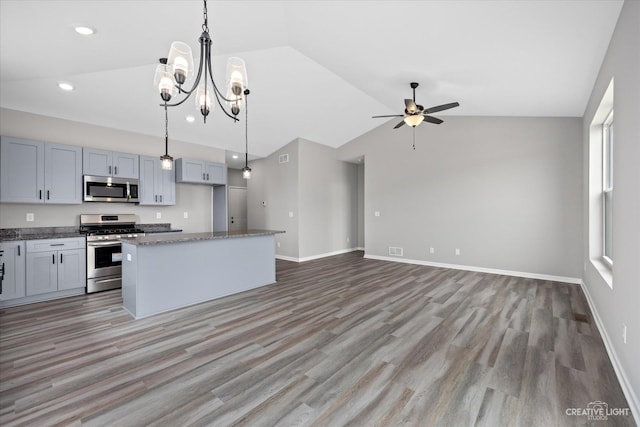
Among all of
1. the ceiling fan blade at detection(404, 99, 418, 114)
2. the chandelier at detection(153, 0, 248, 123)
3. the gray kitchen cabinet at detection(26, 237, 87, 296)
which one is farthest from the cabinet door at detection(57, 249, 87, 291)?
the ceiling fan blade at detection(404, 99, 418, 114)

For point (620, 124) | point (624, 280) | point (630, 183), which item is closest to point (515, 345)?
point (624, 280)

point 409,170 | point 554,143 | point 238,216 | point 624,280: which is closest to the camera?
point 624,280

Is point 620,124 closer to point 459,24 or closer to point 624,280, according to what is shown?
point 624,280

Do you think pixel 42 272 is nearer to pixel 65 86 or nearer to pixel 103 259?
pixel 103 259

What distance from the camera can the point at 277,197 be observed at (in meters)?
7.51

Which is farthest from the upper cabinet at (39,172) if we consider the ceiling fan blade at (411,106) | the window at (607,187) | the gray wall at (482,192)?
the window at (607,187)

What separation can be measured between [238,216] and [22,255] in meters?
5.18

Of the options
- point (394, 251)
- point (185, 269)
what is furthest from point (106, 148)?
point (394, 251)

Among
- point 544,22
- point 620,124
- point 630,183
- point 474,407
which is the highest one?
point 544,22

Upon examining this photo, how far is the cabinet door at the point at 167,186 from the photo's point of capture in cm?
545

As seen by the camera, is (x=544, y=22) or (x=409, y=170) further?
(x=409, y=170)

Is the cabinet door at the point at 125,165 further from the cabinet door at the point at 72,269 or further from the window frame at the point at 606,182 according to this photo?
the window frame at the point at 606,182

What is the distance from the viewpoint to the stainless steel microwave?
4.57 meters

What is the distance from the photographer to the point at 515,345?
270cm
